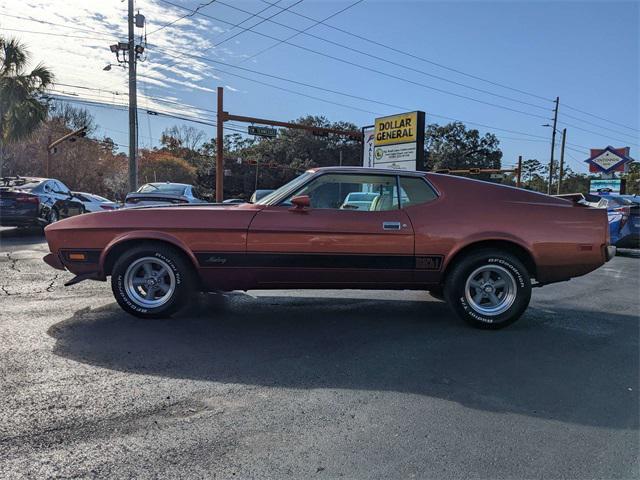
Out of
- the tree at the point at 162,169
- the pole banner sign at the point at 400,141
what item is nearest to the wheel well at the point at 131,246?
the pole banner sign at the point at 400,141

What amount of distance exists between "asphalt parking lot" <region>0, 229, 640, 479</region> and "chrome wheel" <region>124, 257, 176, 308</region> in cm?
Answer: 25

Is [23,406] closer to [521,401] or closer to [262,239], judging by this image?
[262,239]

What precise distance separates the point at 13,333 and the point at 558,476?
437 cm


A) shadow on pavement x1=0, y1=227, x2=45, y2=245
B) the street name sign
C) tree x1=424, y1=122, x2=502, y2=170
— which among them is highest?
tree x1=424, y1=122, x2=502, y2=170

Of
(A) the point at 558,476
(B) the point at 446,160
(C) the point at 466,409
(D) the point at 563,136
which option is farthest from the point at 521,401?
(B) the point at 446,160

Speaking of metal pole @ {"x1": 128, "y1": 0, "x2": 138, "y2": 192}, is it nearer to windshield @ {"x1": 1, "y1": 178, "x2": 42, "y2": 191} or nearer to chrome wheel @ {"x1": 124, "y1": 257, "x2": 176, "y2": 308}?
windshield @ {"x1": 1, "y1": 178, "x2": 42, "y2": 191}

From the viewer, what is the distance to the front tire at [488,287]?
4.73 metres

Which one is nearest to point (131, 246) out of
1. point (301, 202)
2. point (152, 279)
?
point (152, 279)

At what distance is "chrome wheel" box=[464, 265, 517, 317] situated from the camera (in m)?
4.77

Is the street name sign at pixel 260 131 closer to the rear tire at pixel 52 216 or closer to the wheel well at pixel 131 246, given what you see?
the rear tire at pixel 52 216

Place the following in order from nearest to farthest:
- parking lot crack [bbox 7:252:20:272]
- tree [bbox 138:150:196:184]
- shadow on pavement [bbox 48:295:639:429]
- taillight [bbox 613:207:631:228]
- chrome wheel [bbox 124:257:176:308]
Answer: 1. shadow on pavement [bbox 48:295:639:429]
2. chrome wheel [bbox 124:257:176:308]
3. parking lot crack [bbox 7:252:20:272]
4. taillight [bbox 613:207:631:228]
5. tree [bbox 138:150:196:184]

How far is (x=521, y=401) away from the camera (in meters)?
3.16

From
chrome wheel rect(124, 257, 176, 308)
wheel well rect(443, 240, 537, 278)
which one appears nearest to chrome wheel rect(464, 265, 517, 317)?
wheel well rect(443, 240, 537, 278)

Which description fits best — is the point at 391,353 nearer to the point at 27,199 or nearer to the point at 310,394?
the point at 310,394
